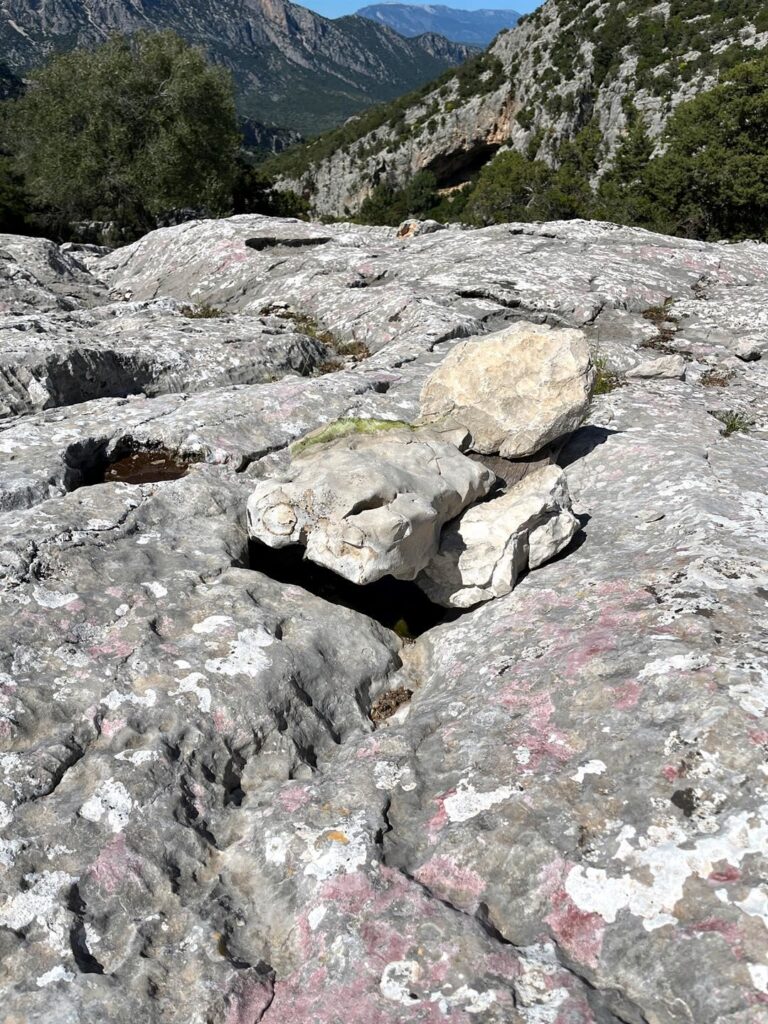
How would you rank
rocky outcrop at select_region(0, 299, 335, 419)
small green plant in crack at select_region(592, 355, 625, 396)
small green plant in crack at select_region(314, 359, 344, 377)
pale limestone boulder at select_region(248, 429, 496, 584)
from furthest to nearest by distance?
small green plant in crack at select_region(314, 359, 344, 377)
small green plant in crack at select_region(592, 355, 625, 396)
rocky outcrop at select_region(0, 299, 335, 419)
pale limestone boulder at select_region(248, 429, 496, 584)

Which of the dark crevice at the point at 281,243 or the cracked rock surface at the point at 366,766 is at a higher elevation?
the dark crevice at the point at 281,243

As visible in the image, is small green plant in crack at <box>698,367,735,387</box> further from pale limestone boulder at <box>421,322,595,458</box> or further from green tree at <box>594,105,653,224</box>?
green tree at <box>594,105,653,224</box>

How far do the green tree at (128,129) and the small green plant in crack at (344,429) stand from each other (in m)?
35.2

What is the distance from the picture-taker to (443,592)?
6.58 m

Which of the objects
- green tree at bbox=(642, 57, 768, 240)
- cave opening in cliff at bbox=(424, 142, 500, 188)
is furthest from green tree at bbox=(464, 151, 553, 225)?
cave opening in cliff at bbox=(424, 142, 500, 188)

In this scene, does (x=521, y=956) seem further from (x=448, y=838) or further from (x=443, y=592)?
(x=443, y=592)

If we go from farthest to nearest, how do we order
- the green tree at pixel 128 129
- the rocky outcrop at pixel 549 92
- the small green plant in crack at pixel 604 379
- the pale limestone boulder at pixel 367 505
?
1. the rocky outcrop at pixel 549 92
2. the green tree at pixel 128 129
3. the small green plant in crack at pixel 604 379
4. the pale limestone boulder at pixel 367 505

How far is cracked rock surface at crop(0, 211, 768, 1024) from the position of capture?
10.8ft

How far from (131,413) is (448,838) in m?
7.57

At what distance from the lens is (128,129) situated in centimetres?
3703

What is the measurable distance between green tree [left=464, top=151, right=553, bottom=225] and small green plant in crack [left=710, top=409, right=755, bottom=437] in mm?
38551

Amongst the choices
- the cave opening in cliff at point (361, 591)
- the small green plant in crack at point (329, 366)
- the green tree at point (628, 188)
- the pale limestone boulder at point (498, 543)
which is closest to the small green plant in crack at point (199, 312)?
the small green plant in crack at point (329, 366)

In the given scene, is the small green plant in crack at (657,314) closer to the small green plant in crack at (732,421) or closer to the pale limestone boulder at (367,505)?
the small green plant in crack at (732,421)

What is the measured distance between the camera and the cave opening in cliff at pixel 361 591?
6.60 metres
